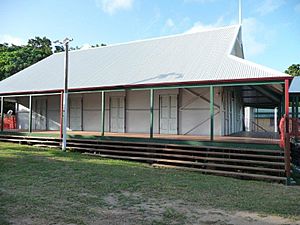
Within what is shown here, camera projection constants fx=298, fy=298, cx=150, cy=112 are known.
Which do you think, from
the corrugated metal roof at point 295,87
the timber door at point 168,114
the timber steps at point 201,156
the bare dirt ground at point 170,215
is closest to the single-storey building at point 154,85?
the timber door at point 168,114

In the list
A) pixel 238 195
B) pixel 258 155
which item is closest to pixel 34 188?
pixel 238 195

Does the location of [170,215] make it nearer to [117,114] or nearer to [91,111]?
[117,114]

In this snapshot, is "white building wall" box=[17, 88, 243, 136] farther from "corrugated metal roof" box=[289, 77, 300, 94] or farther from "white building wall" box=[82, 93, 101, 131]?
"corrugated metal roof" box=[289, 77, 300, 94]

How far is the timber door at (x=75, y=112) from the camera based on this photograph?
15.8m

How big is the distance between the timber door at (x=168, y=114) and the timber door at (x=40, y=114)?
7.65 m

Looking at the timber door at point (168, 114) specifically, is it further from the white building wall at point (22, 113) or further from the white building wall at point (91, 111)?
the white building wall at point (22, 113)

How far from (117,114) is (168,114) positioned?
2.75 m

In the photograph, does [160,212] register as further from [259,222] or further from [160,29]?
[160,29]

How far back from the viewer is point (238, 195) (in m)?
6.36

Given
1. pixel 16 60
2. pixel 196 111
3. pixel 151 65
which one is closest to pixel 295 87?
pixel 196 111

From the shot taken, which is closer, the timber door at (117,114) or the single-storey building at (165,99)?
the single-storey building at (165,99)

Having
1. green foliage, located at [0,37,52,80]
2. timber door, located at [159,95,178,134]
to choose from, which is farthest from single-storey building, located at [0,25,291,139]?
green foliage, located at [0,37,52,80]

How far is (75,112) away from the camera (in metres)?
16.0

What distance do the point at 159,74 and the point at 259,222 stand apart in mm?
8118
